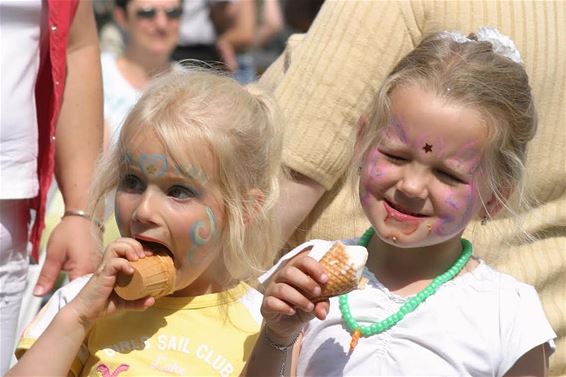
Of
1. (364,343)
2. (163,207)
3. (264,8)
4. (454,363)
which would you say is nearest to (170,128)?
(163,207)

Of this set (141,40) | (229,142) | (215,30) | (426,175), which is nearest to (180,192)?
(229,142)

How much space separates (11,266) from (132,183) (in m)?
0.69

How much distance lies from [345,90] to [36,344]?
3.26ft

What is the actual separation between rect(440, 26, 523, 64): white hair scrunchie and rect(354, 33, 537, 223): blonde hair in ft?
0.05

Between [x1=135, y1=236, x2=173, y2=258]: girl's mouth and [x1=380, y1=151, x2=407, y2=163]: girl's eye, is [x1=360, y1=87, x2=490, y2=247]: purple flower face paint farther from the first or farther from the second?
[x1=135, y1=236, x2=173, y2=258]: girl's mouth

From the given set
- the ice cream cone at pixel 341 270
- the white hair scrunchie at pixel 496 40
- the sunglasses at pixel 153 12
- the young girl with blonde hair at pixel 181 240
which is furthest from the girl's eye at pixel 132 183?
the sunglasses at pixel 153 12

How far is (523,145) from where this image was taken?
2.80 meters

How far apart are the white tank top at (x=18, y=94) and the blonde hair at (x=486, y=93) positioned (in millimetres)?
919

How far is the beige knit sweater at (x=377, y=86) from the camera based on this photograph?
304cm

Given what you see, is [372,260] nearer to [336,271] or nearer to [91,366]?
[336,271]

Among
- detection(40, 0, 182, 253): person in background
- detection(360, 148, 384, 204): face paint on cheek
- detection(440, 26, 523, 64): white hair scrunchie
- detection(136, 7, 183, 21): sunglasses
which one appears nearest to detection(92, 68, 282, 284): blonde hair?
detection(360, 148, 384, 204): face paint on cheek

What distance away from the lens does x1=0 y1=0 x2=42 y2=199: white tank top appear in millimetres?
3110

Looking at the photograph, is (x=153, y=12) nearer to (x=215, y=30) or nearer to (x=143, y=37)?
(x=143, y=37)

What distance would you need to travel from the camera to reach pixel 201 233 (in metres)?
2.66
